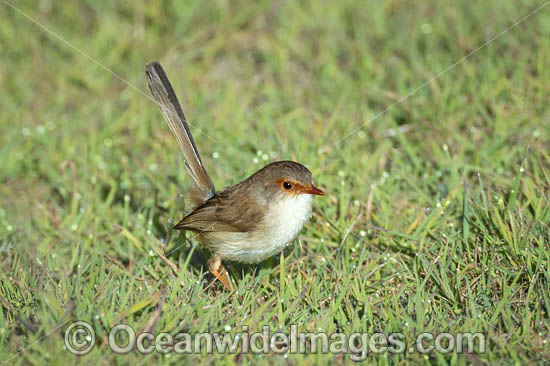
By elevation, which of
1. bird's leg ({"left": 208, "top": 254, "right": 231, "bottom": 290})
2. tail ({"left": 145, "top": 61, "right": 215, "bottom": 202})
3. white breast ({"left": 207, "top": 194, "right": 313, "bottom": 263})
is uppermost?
tail ({"left": 145, "top": 61, "right": 215, "bottom": 202})

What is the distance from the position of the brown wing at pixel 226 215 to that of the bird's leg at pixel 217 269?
228mm

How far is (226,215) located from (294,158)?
4.00ft

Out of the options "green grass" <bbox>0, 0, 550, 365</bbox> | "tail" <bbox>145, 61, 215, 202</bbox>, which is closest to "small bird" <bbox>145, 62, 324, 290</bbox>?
"tail" <bbox>145, 61, 215, 202</bbox>

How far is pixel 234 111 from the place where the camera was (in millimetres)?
6160

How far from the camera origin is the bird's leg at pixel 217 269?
165 inches

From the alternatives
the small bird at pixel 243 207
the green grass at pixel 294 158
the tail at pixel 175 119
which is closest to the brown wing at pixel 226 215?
the small bird at pixel 243 207

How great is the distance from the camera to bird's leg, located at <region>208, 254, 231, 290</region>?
4.19 metres

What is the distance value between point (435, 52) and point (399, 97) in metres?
0.75

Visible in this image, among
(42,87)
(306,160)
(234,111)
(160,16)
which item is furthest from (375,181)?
(42,87)

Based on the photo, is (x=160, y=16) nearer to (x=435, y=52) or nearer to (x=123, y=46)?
(x=123, y=46)

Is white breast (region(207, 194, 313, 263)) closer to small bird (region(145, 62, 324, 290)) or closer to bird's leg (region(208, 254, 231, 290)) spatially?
small bird (region(145, 62, 324, 290))

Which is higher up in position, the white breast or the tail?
the tail

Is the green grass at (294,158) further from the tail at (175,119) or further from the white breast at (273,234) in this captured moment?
the tail at (175,119)

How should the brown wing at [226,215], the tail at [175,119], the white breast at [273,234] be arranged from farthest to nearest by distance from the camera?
the tail at [175,119]
the brown wing at [226,215]
the white breast at [273,234]
